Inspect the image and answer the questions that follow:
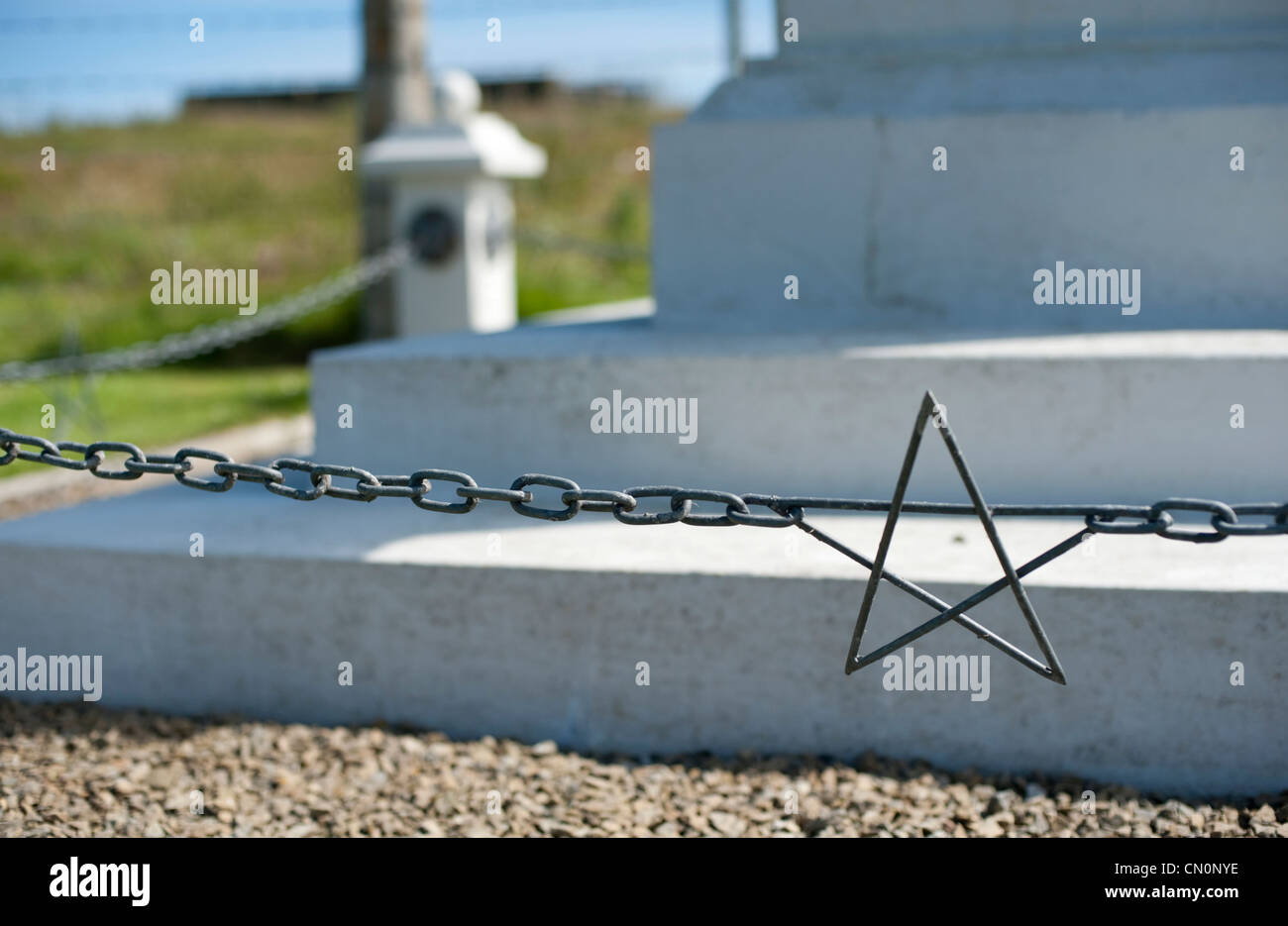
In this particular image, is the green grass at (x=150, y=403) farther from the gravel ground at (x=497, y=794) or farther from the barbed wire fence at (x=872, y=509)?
the barbed wire fence at (x=872, y=509)

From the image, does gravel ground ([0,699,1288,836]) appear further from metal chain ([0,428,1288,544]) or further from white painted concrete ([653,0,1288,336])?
white painted concrete ([653,0,1288,336])

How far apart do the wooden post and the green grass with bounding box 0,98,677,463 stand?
893 mm

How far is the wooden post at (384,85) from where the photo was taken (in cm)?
956

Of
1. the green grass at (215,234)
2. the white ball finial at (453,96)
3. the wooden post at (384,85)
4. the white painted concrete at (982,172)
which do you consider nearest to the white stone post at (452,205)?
the white ball finial at (453,96)

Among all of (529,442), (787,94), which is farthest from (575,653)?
(787,94)

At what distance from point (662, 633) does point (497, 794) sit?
0.61 metres

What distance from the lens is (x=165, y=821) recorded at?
2959mm

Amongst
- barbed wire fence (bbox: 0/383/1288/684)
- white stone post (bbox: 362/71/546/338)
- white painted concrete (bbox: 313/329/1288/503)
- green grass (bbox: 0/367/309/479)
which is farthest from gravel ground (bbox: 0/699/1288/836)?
white stone post (bbox: 362/71/546/338)

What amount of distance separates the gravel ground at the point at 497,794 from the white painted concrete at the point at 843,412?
993 mm

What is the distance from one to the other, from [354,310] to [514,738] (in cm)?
812

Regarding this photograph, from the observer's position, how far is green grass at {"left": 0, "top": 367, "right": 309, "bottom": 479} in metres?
7.56
